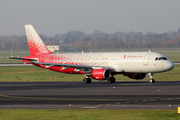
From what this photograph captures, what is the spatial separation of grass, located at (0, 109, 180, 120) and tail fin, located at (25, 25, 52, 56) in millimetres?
35941

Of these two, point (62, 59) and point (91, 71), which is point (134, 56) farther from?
point (62, 59)

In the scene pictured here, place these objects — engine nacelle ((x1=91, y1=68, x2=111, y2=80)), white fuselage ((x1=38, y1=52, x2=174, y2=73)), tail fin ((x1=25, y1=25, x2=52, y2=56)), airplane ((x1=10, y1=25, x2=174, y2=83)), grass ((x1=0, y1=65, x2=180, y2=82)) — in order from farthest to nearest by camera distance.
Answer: tail fin ((x1=25, y1=25, x2=52, y2=56)) < grass ((x1=0, y1=65, x2=180, y2=82)) < engine nacelle ((x1=91, y1=68, x2=111, y2=80)) < airplane ((x1=10, y1=25, x2=174, y2=83)) < white fuselage ((x1=38, y1=52, x2=174, y2=73))

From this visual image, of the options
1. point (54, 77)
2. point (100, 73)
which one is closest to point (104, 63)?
point (100, 73)

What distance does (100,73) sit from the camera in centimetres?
4744

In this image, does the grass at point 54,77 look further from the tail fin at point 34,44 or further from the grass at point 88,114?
the grass at point 88,114

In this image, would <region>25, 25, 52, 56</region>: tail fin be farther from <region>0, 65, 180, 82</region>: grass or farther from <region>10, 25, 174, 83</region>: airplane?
<region>0, 65, 180, 82</region>: grass

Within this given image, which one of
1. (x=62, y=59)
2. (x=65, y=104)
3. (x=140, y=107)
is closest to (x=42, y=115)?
(x=65, y=104)

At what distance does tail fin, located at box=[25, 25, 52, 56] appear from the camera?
5685 cm

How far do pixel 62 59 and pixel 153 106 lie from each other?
32645 millimetres

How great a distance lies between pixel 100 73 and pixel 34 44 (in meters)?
15.7

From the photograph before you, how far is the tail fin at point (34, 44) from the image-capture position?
2238 inches

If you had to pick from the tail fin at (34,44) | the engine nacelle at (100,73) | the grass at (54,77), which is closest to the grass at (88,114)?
the engine nacelle at (100,73)

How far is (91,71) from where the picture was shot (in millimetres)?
48938

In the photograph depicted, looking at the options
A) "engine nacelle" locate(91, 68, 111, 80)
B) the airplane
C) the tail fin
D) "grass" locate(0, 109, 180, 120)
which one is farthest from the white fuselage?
"grass" locate(0, 109, 180, 120)
